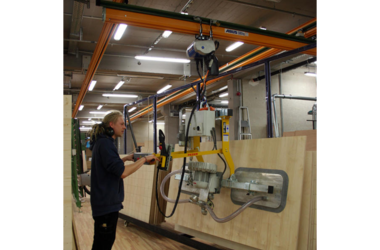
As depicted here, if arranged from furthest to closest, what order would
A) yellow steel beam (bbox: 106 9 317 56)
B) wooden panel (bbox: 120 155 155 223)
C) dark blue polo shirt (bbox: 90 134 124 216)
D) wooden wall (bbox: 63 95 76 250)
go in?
wooden panel (bbox: 120 155 155 223) → yellow steel beam (bbox: 106 9 317 56) → dark blue polo shirt (bbox: 90 134 124 216) → wooden wall (bbox: 63 95 76 250)

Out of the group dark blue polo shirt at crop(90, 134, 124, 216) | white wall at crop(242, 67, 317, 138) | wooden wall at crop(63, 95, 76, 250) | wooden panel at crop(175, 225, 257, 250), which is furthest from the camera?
white wall at crop(242, 67, 317, 138)

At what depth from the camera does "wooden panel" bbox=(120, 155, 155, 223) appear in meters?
4.47

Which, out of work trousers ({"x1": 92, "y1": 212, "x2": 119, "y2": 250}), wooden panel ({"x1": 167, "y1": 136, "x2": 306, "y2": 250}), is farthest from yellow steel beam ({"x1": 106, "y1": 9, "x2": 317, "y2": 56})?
work trousers ({"x1": 92, "y1": 212, "x2": 119, "y2": 250})

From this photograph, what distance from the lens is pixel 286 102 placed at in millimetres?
8734

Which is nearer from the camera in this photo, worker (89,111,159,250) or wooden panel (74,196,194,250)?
worker (89,111,159,250)

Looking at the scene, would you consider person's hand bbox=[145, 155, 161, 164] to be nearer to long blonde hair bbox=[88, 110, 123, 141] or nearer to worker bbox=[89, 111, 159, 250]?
worker bbox=[89, 111, 159, 250]

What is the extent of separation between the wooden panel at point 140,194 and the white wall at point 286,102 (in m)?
4.32

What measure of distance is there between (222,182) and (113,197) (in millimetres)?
1092

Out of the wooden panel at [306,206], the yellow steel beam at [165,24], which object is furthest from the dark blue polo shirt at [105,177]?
A: the yellow steel beam at [165,24]

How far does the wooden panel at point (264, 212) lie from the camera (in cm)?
250

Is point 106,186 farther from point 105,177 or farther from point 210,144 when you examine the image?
point 210,144

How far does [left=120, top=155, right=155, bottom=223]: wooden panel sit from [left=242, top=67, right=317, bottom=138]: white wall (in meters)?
4.32
